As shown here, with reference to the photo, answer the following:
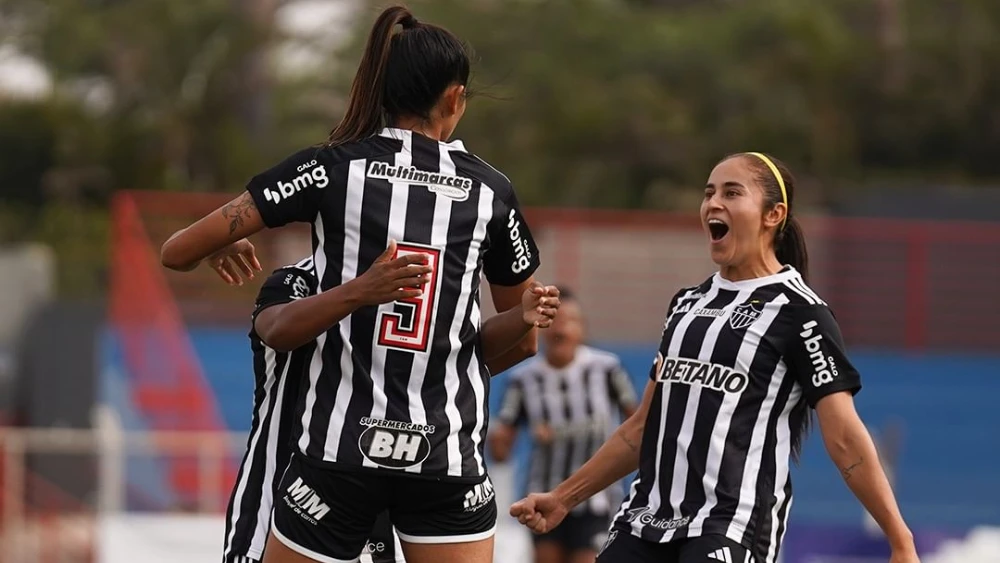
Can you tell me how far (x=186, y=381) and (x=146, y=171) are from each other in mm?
10799

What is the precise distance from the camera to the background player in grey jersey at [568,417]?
9.67m

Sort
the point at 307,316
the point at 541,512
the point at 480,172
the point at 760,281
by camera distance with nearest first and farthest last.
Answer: the point at 307,316
the point at 480,172
the point at 760,281
the point at 541,512

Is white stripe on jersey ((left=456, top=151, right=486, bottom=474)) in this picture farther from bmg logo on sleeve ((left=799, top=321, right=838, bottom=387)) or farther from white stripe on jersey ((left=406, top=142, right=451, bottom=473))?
bmg logo on sleeve ((left=799, top=321, right=838, bottom=387))

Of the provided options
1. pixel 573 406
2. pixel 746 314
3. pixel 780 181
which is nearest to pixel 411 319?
pixel 746 314

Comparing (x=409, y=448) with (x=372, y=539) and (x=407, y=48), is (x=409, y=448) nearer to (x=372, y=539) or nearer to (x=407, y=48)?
(x=372, y=539)

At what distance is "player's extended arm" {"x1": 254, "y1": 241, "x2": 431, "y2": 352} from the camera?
160 inches

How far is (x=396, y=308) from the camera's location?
A: 4.19 m

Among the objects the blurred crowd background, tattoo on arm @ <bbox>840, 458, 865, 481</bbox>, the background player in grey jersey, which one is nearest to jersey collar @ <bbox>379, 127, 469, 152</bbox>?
tattoo on arm @ <bbox>840, 458, 865, 481</bbox>

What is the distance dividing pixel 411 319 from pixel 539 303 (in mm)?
357

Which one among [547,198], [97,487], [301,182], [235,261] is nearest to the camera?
[301,182]

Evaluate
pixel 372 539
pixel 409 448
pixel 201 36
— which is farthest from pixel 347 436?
pixel 201 36

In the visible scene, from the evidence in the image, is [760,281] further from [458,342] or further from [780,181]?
[458,342]

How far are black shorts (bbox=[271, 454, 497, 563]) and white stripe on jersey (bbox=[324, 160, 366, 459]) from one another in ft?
0.27

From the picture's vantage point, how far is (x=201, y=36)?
2880 centimetres
